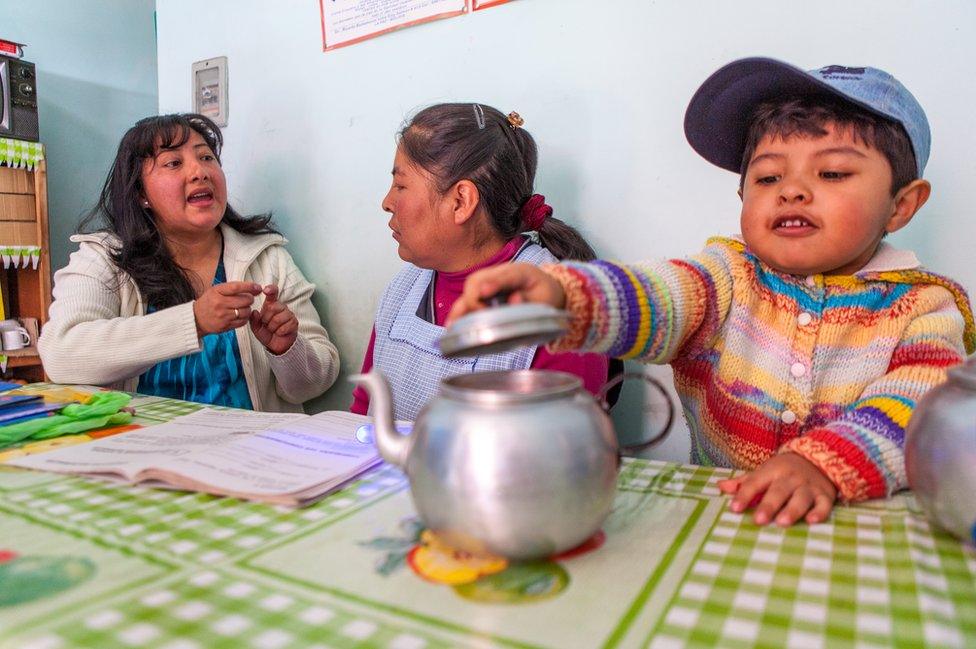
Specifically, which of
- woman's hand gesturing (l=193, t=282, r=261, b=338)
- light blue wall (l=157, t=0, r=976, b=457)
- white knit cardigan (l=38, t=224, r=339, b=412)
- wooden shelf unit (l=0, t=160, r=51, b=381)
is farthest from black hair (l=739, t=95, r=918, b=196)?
wooden shelf unit (l=0, t=160, r=51, b=381)

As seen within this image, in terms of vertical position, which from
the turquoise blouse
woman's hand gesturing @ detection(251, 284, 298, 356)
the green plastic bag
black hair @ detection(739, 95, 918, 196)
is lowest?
the turquoise blouse

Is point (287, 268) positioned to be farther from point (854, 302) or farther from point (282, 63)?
point (854, 302)

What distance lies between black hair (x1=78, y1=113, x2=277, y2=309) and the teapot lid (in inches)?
52.2

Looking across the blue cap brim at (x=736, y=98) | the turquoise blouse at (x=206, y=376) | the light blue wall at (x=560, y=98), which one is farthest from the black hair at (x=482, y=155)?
the turquoise blouse at (x=206, y=376)

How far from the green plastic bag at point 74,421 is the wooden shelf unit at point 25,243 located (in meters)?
1.73

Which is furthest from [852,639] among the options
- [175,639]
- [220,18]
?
[220,18]

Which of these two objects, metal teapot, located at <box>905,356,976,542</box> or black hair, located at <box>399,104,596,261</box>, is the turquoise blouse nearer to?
black hair, located at <box>399,104,596,261</box>

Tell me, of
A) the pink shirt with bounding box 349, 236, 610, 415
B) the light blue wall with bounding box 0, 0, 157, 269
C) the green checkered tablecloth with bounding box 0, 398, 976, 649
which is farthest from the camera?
the light blue wall with bounding box 0, 0, 157, 269

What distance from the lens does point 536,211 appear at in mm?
1383

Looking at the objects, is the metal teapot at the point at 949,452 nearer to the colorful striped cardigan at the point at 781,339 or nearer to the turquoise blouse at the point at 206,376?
the colorful striped cardigan at the point at 781,339

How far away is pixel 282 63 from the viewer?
6.07ft

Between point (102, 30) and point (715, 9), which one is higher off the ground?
point (102, 30)

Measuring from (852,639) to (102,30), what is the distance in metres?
3.77

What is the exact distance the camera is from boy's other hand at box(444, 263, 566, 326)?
0.59 m
